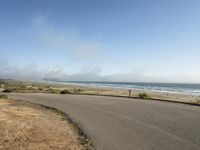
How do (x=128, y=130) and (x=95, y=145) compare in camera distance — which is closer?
(x=95, y=145)

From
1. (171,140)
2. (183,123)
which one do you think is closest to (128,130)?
(171,140)

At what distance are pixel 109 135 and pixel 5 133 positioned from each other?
3.82 m

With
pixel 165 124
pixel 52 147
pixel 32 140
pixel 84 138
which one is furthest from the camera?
pixel 165 124

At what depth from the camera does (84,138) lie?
8.55m

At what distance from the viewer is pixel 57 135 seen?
8.87 meters

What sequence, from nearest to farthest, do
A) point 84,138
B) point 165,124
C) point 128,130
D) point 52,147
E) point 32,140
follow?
point 52,147
point 32,140
point 84,138
point 128,130
point 165,124

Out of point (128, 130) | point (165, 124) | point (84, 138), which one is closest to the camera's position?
point (84, 138)

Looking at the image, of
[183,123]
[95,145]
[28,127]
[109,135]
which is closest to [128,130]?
[109,135]

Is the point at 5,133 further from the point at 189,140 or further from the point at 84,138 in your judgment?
the point at 189,140

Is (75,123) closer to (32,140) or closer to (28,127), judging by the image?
(28,127)

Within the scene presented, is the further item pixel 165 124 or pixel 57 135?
pixel 165 124

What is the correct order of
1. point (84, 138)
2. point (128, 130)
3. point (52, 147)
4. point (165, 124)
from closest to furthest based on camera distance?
point (52, 147) → point (84, 138) → point (128, 130) → point (165, 124)

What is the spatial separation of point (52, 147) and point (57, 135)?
1599 millimetres

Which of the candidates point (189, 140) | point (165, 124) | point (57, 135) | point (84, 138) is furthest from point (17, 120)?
point (189, 140)
